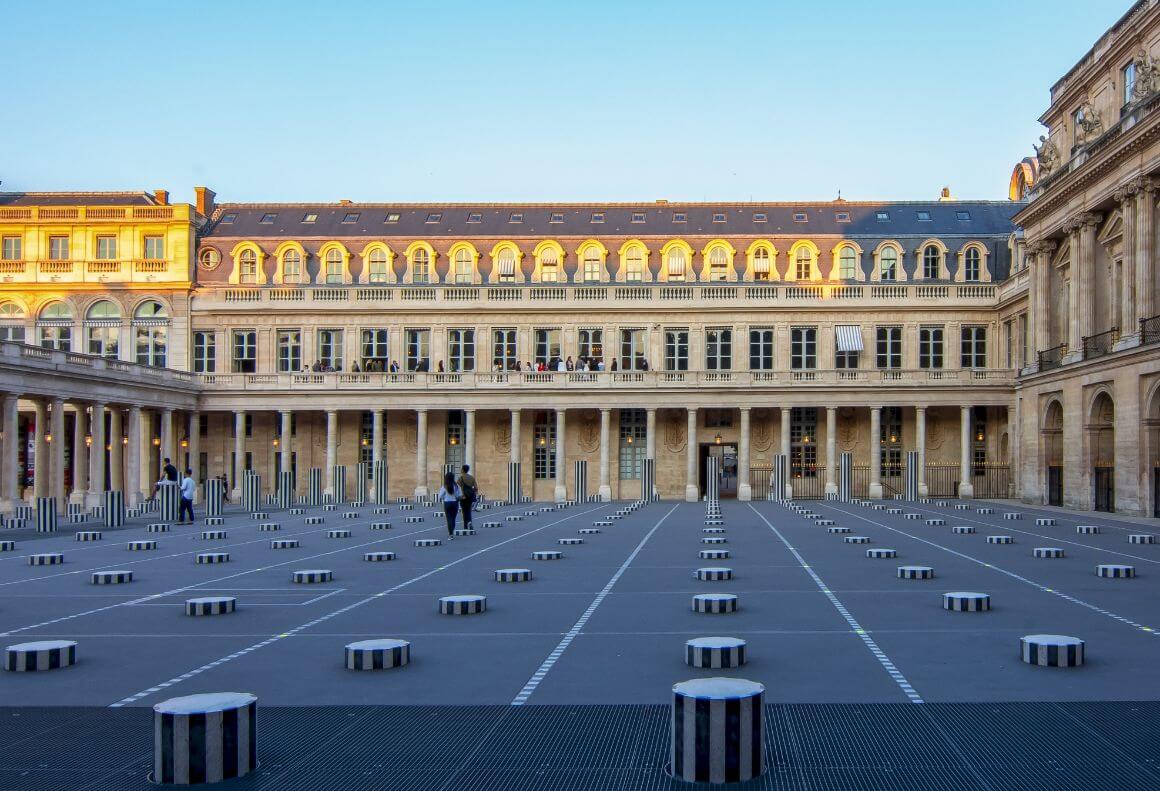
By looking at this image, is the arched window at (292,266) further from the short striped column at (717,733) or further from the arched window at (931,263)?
the short striped column at (717,733)

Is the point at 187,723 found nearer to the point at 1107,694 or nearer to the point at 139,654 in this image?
the point at 139,654

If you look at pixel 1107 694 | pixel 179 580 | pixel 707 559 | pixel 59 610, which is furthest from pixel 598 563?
pixel 1107 694

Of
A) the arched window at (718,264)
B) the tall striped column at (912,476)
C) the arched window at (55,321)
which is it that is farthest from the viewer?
the arched window at (718,264)

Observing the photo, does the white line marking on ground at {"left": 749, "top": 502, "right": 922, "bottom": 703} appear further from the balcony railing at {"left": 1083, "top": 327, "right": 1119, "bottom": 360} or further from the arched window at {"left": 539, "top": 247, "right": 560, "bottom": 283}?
the arched window at {"left": 539, "top": 247, "right": 560, "bottom": 283}

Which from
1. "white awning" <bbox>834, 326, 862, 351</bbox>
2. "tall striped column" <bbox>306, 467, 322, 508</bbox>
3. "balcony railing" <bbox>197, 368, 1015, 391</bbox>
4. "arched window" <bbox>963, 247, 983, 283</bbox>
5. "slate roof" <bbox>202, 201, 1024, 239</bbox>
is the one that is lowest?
"tall striped column" <bbox>306, 467, 322, 508</bbox>

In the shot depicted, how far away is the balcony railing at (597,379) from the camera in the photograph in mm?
64562

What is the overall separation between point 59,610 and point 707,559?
44.9 feet

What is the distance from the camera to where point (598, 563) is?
2398cm

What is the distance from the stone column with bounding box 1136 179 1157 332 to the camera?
40.7 meters

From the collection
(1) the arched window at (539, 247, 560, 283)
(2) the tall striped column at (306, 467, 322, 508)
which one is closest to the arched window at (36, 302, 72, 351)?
(2) the tall striped column at (306, 467, 322, 508)

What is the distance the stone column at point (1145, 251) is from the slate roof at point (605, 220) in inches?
1113

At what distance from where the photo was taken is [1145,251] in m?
41.0

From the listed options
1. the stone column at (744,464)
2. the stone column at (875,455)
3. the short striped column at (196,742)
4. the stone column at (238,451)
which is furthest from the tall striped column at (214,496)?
the short striped column at (196,742)

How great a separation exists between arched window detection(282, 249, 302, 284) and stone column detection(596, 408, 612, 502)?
867 inches
